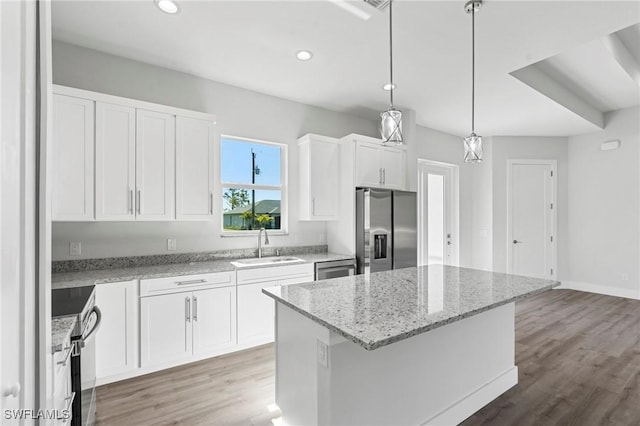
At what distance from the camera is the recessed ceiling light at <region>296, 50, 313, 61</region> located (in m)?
2.79

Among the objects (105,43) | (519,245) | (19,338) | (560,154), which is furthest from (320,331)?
(560,154)

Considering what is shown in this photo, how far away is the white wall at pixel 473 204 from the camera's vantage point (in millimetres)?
5605

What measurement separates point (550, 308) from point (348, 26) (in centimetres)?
474

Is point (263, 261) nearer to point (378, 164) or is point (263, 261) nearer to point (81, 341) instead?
point (378, 164)

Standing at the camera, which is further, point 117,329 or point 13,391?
point 117,329

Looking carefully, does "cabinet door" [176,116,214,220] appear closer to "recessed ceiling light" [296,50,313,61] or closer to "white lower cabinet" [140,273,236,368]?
"white lower cabinet" [140,273,236,368]

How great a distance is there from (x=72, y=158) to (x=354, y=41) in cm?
252

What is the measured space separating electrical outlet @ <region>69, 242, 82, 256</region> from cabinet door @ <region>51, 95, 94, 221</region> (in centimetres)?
39

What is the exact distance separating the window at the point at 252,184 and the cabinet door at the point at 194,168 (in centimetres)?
43

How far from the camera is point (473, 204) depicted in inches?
231

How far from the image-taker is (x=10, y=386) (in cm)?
64

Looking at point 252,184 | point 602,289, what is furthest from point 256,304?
point 602,289

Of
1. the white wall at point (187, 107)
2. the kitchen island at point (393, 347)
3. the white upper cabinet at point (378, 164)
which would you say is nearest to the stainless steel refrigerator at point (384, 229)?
the white upper cabinet at point (378, 164)

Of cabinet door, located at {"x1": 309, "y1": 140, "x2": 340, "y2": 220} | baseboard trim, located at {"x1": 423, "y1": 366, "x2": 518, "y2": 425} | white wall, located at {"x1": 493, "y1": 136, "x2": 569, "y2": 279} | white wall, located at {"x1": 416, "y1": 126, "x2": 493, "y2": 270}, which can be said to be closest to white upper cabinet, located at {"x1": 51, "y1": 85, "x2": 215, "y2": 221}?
cabinet door, located at {"x1": 309, "y1": 140, "x2": 340, "y2": 220}
